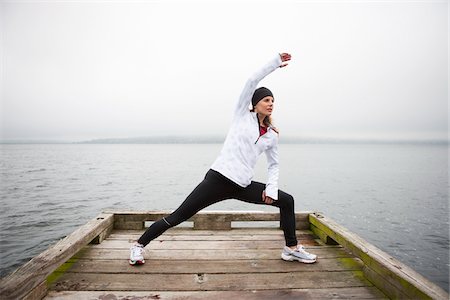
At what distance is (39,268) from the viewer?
92.8 inches

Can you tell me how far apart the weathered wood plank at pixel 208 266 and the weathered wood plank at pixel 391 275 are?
0.32 meters

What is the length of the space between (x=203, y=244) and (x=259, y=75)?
8.11 feet

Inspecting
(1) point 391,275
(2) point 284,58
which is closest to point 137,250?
(1) point 391,275

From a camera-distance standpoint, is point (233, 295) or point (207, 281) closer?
point (233, 295)

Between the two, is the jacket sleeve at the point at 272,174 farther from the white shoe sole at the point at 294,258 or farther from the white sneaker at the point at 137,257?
the white sneaker at the point at 137,257

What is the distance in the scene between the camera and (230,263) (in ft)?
10.9

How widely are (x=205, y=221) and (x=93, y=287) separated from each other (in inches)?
82.9

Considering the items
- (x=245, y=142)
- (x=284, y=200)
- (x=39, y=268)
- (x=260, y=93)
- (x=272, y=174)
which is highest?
(x=260, y=93)

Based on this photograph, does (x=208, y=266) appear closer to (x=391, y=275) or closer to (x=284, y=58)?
(x=391, y=275)

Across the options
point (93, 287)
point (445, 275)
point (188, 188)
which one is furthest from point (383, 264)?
point (188, 188)

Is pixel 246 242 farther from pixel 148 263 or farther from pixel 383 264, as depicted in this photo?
pixel 383 264

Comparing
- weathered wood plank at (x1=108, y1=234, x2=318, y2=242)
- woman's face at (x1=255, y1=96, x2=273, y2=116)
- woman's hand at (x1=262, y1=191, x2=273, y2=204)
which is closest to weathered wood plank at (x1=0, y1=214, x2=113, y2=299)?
weathered wood plank at (x1=108, y1=234, x2=318, y2=242)

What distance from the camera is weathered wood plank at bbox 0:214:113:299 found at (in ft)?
6.71

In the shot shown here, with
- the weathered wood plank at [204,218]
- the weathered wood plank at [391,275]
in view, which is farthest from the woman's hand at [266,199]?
the weathered wood plank at [204,218]
